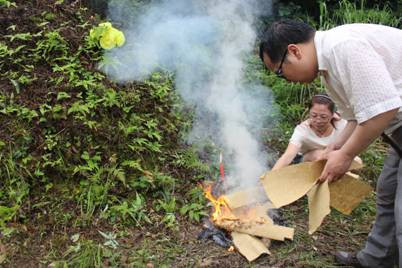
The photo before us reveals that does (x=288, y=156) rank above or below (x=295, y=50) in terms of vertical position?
below

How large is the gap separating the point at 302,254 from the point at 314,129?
1.40 m

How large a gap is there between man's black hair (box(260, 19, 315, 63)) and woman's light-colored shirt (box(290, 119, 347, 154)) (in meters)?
2.06

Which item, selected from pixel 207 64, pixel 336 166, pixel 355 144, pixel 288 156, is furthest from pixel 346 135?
pixel 207 64

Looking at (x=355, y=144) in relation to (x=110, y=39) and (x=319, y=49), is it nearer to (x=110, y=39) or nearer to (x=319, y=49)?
(x=319, y=49)

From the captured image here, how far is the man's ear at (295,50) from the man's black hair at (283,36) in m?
0.02

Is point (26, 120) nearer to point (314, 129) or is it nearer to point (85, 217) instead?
point (85, 217)

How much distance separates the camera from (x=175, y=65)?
5.76 metres

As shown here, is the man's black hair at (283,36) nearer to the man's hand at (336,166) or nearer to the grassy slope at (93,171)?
the man's hand at (336,166)

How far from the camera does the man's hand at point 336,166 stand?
8.55 ft

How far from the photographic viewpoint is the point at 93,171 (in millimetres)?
4219

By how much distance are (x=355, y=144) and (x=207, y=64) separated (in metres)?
3.56

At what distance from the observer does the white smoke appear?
17.0ft

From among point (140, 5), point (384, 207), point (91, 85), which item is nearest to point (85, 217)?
point (91, 85)

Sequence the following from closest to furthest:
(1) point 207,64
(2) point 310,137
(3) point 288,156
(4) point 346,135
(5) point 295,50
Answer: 1. (5) point 295,50
2. (4) point 346,135
3. (3) point 288,156
4. (2) point 310,137
5. (1) point 207,64
